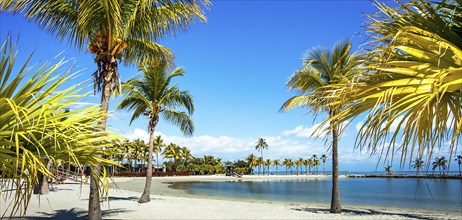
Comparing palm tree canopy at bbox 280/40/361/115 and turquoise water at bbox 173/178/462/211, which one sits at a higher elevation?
palm tree canopy at bbox 280/40/361/115

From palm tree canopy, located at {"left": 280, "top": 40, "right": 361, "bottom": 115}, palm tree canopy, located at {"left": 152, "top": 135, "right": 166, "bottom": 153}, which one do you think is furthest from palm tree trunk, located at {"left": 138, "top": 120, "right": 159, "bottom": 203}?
palm tree canopy, located at {"left": 152, "top": 135, "right": 166, "bottom": 153}

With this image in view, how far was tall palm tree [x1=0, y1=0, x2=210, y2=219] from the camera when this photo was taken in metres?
9.11

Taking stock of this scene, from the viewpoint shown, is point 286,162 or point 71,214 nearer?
point 71,214

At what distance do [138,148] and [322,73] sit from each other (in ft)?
257

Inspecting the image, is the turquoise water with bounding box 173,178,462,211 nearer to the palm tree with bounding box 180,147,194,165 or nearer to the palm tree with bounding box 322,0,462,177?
the palm tree with bounding box 322,0,462,177

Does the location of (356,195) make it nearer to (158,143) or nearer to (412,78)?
(412,78)

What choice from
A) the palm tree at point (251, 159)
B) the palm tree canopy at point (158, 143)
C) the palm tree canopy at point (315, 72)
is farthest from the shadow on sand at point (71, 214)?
the palm tree at point (251, 159)

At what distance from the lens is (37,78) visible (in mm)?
3564

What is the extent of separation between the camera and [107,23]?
948cm

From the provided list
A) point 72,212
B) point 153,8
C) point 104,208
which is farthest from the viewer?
point 104,208

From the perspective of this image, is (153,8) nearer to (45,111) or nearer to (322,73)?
(45,111)

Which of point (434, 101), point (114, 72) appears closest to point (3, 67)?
point (434, 101)

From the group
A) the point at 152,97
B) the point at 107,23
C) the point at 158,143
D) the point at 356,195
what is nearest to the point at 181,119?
the point at 152,97

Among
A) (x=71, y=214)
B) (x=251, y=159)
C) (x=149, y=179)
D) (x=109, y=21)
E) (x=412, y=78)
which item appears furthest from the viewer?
(x=251, y=159)
